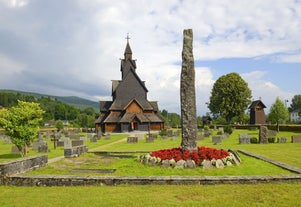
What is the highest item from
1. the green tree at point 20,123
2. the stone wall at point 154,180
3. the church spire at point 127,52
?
the church spire at point 127,52

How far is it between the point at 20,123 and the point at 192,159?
45.8 feet

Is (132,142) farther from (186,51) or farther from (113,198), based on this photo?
(113,198)

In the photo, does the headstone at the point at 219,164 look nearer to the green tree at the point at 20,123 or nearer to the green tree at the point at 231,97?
the green tree at the point at 20,123

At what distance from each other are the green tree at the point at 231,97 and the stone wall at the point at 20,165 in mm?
54727

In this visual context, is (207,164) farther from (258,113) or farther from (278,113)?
(258,113)

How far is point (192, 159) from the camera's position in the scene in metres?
12.7

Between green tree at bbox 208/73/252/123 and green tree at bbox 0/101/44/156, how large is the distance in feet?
165

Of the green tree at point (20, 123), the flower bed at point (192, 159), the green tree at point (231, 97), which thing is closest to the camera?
the flower bed at point (192, 159)

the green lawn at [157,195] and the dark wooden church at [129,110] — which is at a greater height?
the dark wooden church at [129,110]

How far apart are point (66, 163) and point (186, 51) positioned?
30.2 feet

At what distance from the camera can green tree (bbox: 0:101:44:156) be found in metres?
20.0

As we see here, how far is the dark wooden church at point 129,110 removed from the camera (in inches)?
2266

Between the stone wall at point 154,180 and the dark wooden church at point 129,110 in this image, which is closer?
the stone wall at point 154,180

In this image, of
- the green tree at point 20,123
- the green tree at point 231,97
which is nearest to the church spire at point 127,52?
the green tree at point 231,97
